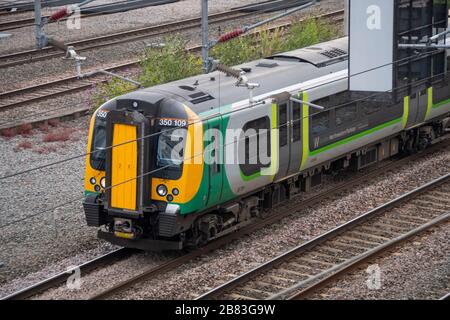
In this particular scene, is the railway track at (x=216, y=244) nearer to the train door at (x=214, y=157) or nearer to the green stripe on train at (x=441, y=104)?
the train door at (x=214, y=157)

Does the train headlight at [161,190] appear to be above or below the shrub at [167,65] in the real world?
below

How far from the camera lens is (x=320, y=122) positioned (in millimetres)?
19719

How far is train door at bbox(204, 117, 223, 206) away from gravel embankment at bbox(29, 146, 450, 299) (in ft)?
3.71

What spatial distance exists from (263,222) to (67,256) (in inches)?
154

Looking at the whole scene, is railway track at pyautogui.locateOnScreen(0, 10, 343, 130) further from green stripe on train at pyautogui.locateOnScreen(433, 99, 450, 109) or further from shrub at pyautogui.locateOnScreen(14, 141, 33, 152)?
green stripe on train at pyautogui.locateOnScreen(433, 99, 450, 109)

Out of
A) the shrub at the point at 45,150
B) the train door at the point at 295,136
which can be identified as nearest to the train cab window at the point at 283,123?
the train door at the point at 295,136

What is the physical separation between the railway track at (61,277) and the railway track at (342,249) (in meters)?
2.50

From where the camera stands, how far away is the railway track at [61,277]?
1555cm

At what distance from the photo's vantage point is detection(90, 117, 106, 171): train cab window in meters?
17.1

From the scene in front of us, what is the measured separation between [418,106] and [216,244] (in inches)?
279

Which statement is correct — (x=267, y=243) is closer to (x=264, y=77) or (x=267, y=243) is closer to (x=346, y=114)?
(x=264, y=77)

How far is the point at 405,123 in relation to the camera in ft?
73.6
